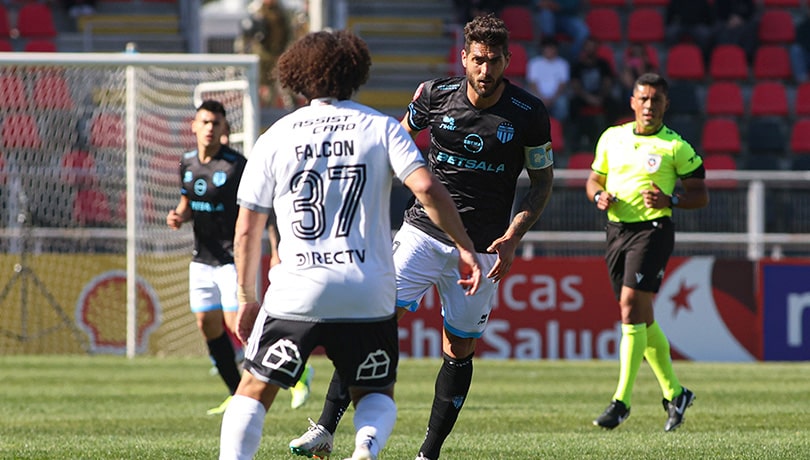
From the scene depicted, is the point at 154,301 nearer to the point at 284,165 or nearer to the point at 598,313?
the point at 598,313

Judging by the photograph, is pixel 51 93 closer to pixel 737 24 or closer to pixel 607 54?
pixel 607 54

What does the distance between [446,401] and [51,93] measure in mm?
12490

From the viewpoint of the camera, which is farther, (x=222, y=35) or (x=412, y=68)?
(x=222, y=35)

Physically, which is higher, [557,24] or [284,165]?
[557,24]

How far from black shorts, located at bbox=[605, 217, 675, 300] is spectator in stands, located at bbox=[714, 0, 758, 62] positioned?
1476 centimetres

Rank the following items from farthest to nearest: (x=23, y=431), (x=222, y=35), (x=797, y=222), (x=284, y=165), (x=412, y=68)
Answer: (x=222, y=35)
(x=412, y=68)
(x=797, y=222)
(x=23, y=431)
(x=284, y=165)

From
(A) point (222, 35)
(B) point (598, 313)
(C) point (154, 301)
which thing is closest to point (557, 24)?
(B) point (598, 313)

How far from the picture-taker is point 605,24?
2492cm

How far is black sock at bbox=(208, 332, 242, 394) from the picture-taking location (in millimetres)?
11336

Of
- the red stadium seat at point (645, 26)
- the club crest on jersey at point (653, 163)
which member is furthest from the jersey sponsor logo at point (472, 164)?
the red stadium seat at point (645, 26)

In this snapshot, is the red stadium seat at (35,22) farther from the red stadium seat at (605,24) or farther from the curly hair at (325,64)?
the curly hair at (325,64)

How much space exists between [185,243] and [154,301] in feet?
2.81

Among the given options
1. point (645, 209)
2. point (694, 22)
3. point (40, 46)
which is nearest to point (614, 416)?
point (645, 209)

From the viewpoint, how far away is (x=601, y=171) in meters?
10.8
